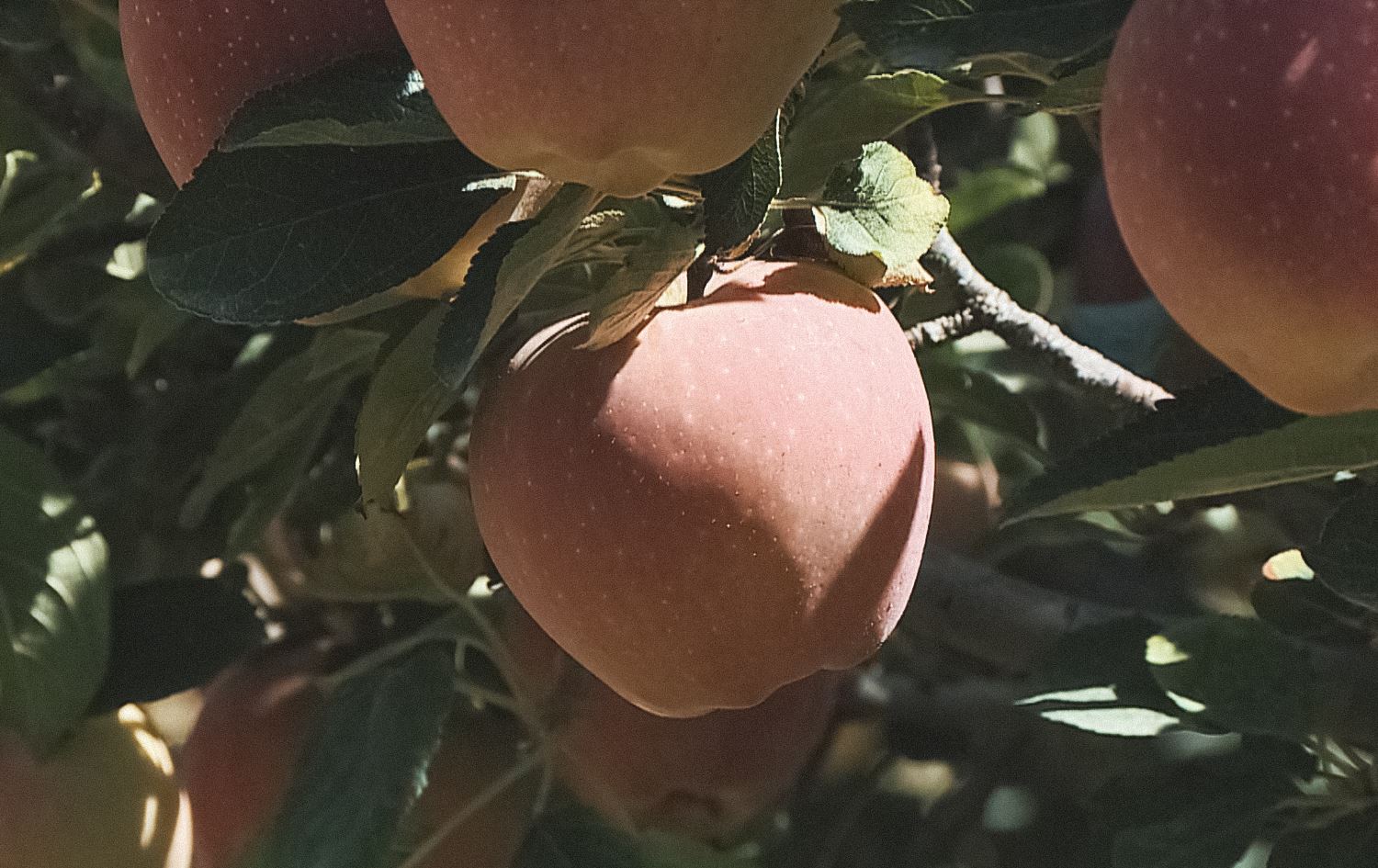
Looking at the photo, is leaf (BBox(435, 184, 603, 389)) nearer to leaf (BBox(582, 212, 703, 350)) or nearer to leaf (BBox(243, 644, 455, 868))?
leaf (BBox(582, 212, 703, 350))

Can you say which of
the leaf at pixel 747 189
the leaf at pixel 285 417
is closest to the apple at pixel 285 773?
the leaf at pixel 285 417

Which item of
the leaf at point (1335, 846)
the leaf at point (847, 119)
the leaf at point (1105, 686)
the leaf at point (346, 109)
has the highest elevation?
the leaf at point (346, 109)

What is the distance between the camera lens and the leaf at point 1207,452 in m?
0.52

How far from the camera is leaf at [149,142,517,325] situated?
0.56m

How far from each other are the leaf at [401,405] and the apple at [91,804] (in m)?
0.39

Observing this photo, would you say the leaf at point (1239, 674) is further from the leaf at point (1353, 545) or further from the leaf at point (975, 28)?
the leaf at point (975, 28)

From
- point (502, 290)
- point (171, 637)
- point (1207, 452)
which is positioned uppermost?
point (502, 290)

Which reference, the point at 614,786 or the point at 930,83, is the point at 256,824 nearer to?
the point at 614,786

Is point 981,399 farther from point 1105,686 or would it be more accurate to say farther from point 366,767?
point 366,767

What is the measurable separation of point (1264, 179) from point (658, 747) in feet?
2.16

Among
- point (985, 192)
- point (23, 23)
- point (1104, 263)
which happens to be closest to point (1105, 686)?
point (985, 192)

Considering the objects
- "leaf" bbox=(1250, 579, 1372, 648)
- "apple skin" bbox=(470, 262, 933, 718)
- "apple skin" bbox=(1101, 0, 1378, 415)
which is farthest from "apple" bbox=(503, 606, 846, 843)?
"apple skin" bbox=(1101, 0, 1378, 415)

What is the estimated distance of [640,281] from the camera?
21.1 inches

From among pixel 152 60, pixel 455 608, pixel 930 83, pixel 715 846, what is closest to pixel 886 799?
pixel 715 846
